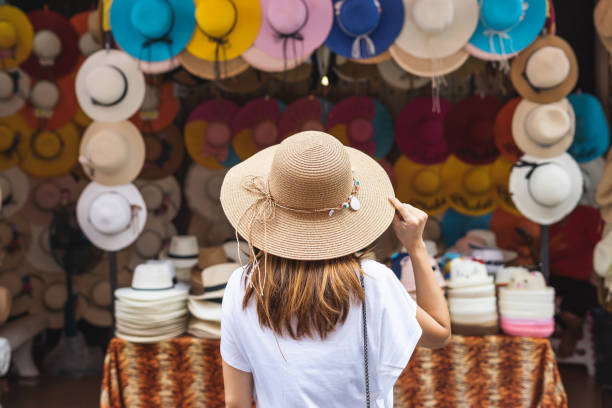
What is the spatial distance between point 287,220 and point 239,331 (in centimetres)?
30

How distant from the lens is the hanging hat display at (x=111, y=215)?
133 inches

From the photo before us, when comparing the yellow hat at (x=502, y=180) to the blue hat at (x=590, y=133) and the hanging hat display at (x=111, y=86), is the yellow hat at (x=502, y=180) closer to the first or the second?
the blue hat at (x=590, y=133)

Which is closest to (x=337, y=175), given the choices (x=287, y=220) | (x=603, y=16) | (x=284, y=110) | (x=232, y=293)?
(x=287, y=220)

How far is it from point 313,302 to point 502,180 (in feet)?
12.8

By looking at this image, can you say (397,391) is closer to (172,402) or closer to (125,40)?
(172,402)

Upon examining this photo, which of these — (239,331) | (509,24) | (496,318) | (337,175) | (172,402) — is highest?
(509,24)

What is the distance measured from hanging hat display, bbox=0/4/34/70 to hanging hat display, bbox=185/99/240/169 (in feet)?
4.76

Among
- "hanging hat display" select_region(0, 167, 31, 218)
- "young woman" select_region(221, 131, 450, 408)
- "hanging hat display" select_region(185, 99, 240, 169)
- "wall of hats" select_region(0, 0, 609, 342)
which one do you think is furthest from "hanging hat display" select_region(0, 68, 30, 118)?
"young woman" select_region(221, 131, 450, 408)

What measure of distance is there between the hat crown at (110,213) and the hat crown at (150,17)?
42.3 inches

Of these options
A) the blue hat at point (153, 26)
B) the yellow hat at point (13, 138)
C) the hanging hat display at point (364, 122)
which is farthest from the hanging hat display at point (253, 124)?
the yellow hat at point (13, 138)

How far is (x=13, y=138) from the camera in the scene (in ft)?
16.0

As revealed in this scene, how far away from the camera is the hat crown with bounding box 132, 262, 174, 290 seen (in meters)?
3.23

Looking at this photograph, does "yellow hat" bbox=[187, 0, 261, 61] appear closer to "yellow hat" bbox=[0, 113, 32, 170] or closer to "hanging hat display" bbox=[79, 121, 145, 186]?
"hanging hat display" bbox=[79, 121, 145, 186]

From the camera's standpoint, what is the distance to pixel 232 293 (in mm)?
1303
